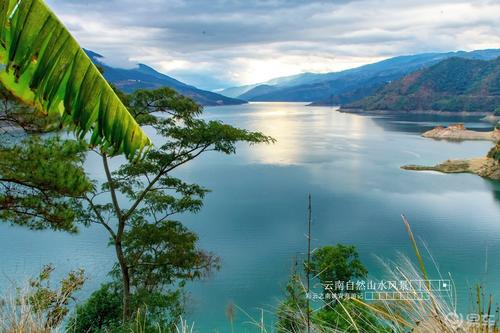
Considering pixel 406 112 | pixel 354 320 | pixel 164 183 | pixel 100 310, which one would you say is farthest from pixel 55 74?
pixel 406 112

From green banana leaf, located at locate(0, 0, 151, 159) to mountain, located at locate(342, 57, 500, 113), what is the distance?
10626 cm

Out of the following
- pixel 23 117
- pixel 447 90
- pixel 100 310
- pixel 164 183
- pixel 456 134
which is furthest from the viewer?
pixel 447 90

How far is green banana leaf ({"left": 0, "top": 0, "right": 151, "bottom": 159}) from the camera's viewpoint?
2062 mm

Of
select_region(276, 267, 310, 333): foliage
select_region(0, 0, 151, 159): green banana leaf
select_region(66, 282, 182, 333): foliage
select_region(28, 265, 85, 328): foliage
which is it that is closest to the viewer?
select_region(0, 0, 151, 159): green banana leaf

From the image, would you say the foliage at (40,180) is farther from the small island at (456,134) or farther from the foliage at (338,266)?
the small island at (456,134)

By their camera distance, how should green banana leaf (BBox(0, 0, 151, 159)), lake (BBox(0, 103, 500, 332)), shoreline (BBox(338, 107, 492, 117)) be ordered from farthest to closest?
shoreline (BBox(338, 107, 492, 117))
lake (BBox(0, 103, 500, 332))
green banana leaf (BBox(0, 0, 151, 159))

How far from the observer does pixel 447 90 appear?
113 m

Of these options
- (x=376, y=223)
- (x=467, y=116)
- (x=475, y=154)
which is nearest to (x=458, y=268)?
(x=376, y=223)

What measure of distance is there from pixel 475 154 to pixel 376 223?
95.0ft

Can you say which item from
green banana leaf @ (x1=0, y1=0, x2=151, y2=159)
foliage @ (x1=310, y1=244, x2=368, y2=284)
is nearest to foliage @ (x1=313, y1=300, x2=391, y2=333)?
green banana leaf @ (x1=0, y1=0, x2=151, y2=159)

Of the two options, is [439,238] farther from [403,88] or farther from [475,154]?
[403,88]

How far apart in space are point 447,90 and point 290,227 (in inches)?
4256

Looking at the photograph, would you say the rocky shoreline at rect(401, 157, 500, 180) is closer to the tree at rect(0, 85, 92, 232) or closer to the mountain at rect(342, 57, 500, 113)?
the tree at rect(0, 85, 92, 232)

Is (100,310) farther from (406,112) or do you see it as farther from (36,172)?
(406,112)
